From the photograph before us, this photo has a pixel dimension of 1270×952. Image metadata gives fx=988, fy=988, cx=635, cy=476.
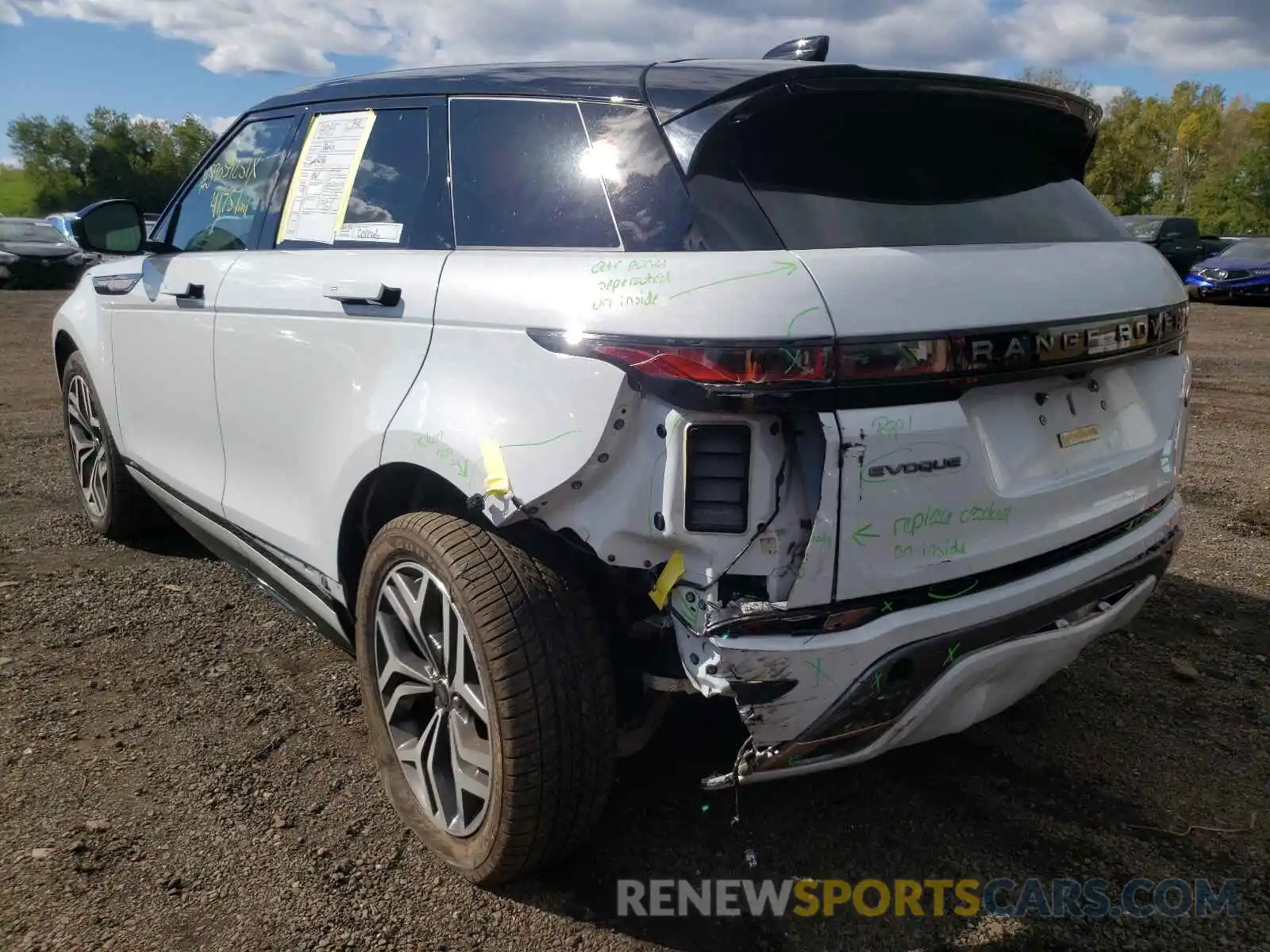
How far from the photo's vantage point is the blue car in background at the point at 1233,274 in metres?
19.0

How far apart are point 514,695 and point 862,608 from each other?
744 mm

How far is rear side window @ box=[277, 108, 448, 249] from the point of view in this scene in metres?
2.62

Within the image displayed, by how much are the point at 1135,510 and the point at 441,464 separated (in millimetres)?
1730

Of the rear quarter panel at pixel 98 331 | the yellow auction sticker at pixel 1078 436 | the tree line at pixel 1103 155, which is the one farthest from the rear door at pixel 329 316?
the tree line at pixel 1103 155

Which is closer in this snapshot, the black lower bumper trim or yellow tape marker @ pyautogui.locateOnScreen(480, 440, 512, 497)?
the black lower bumper trim

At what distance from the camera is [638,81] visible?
7.44 feet

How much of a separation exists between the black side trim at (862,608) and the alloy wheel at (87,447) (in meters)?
3.72

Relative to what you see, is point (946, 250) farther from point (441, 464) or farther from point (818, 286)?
point (441, 464)

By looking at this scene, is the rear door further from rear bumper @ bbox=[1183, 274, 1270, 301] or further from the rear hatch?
rear bumper @ bbox=[1183, 274, 1270, 301]

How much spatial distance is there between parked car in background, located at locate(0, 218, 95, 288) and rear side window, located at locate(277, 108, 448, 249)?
20.5 metres

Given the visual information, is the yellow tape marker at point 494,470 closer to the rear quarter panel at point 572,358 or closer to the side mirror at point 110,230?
the rear quarter panel at point 572,358

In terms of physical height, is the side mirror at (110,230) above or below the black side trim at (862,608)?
above

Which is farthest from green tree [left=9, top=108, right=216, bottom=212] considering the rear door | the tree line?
the rear door

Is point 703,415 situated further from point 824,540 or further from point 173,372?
point 173,372
